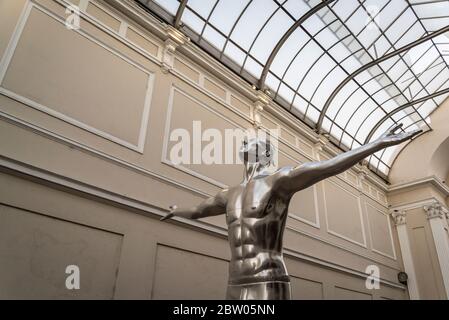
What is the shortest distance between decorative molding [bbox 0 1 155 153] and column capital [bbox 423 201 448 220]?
13.3 metres

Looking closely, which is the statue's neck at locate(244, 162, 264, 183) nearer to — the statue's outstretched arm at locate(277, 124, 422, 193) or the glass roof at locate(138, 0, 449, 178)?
the statue's outstretched arm at locate(277, 124, 422, 193)

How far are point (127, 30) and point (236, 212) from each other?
6.03 meters

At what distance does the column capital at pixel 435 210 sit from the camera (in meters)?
15.3

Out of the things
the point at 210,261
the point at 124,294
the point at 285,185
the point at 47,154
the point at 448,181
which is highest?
the point at 448,181

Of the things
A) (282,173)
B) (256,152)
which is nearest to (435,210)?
(256,152)

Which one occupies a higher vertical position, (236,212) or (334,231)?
(334,231)

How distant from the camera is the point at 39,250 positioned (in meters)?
5.09

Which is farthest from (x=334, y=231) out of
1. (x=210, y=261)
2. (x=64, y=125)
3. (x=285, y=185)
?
(x=285, y=185)

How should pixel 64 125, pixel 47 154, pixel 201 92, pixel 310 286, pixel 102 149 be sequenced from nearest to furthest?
1. pixel 47 154
2. pixel 64 125
3. pixel 102 149
4. pixel 201 92
5. pixel 310 286

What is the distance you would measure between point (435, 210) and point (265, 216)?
49.9 feet

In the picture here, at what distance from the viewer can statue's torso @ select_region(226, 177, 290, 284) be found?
2701 millimetres

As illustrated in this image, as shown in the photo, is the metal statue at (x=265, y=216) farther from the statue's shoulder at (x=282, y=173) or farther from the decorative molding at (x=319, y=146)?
the decorative molding at (x=319, y=146)

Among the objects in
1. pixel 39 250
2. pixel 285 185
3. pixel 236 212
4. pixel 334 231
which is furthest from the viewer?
pixel 334 231
